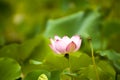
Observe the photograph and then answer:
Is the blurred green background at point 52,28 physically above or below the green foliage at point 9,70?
above

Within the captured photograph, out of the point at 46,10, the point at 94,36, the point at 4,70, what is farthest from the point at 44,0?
the point at 4,70

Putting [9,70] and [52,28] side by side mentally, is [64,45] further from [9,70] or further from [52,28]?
[52,28]

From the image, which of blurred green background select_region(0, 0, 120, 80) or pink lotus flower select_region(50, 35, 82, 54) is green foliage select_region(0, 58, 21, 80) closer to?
blurred green background select_region(0, 0, 120, 80)

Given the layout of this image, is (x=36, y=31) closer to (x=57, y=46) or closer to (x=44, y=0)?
(x=44, y=0)

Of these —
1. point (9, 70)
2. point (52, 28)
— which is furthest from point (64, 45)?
point (52, 28)

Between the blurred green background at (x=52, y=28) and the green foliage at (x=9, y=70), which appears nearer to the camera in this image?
the green foliage at (x=9, y=70)

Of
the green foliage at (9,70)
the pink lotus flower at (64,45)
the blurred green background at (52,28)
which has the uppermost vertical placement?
the blurred green background at (52,28)

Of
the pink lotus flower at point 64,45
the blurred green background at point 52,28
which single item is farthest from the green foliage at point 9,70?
the pink lotus flower at point 64,45

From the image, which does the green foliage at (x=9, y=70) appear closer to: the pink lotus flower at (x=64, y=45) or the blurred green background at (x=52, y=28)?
the blurred green background at (x=52, y=28)
